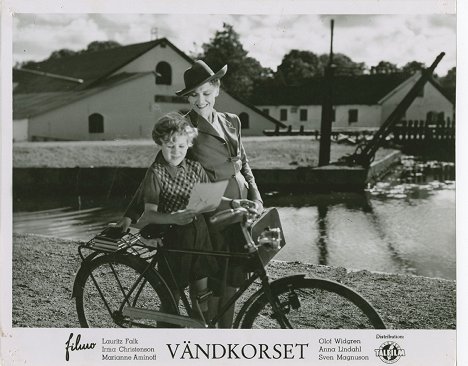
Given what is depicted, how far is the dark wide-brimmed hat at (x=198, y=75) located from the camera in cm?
263

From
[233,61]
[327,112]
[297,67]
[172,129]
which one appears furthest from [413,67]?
[172,129]

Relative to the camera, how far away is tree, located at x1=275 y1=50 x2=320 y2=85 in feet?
10.3

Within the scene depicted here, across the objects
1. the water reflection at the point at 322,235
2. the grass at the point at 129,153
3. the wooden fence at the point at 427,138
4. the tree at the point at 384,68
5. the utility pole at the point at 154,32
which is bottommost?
the water reflection at the point at 322,235

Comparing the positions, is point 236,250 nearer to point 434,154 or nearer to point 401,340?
point 401,340

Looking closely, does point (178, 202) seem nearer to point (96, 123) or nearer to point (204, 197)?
point (204, 197)

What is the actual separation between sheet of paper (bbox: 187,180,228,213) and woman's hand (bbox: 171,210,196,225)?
4cm

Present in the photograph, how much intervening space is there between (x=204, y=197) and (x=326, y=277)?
854mm

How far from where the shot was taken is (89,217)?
3572 mm

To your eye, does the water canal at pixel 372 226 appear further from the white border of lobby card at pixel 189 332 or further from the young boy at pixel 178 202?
the young boy at pixel 178 202

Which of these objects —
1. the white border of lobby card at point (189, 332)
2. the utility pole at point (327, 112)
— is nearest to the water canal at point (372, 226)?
the white border of lobby card at point (189, 332)

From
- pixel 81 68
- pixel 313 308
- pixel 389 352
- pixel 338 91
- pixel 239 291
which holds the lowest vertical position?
pixel 389 352

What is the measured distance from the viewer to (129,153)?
3.24m

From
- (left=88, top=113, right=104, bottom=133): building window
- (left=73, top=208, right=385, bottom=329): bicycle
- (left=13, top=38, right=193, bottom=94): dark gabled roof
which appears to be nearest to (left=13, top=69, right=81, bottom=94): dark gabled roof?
(left=13, top=38, right=193, bottom=94): dark gabled roof

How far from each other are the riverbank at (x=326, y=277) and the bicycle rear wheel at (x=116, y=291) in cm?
18
